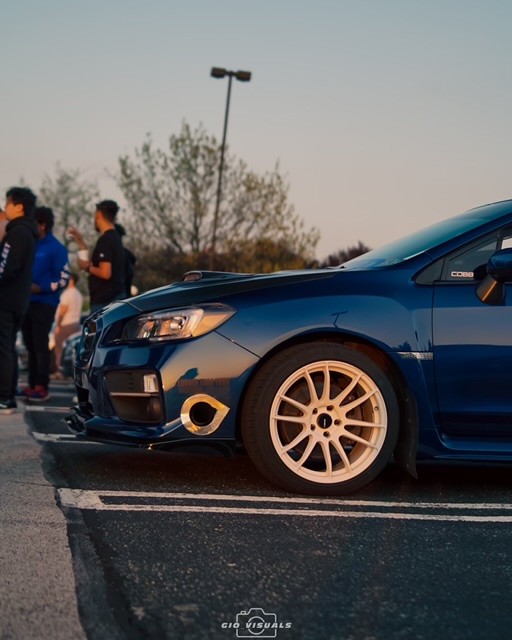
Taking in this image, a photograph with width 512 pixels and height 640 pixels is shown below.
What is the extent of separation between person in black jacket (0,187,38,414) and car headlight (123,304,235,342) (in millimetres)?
3704

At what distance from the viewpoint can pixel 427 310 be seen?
497 centimetres

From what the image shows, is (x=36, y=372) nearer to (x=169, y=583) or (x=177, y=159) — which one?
(x=169, y=583)

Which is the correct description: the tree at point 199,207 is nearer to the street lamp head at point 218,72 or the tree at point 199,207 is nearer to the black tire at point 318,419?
the street lamp head at point 218,72

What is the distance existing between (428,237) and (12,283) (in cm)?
415

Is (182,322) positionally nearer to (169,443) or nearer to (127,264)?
(169,443)

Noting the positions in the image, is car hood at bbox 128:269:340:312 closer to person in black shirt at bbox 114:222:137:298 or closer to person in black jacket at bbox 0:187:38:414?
person in black jacket at bbox 0:187:38:414

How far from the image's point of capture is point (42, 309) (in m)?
9.84

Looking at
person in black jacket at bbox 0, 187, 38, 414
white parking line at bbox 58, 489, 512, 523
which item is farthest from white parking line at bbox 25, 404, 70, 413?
white parking line at bbox 58, 489, 512, 523

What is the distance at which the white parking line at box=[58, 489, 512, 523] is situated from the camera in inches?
174

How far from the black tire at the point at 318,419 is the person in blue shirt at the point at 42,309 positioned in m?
5.27

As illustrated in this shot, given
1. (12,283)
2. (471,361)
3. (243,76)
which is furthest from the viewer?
(243,76)

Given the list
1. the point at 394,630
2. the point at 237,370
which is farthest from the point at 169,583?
the point at 237,370

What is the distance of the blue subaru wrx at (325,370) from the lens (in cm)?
485

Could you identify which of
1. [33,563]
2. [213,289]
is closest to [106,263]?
[213,289]
